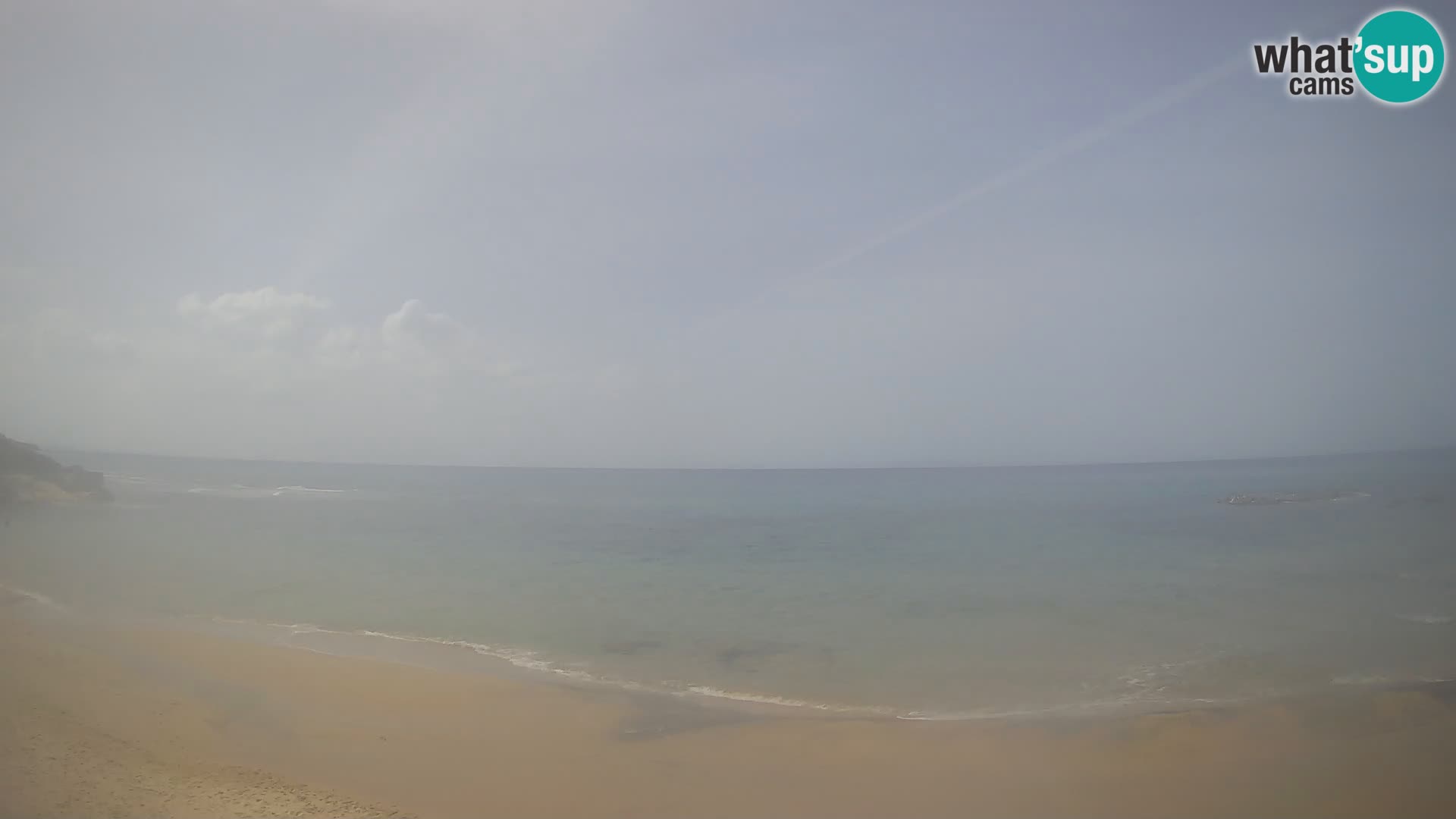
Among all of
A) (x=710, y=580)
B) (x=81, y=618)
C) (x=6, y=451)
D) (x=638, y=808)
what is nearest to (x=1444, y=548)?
(x=710, y=580)

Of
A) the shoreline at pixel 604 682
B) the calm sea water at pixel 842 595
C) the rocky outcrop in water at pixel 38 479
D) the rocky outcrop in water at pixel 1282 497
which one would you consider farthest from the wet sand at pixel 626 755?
the rocky outcrop in water at pixel 1282 497

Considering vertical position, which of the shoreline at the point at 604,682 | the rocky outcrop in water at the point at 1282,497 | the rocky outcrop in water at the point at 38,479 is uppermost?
the rocky outcrop in water at the point at 38,479

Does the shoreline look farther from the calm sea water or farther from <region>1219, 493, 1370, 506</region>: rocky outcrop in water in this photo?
<region>1219, 493, 1370, 506</region>: rocky outcrop in water

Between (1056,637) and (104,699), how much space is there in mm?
12768

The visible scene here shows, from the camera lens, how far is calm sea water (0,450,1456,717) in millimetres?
8516

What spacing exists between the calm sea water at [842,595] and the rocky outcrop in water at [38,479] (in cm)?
41

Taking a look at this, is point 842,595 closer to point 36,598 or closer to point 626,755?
point 626,755

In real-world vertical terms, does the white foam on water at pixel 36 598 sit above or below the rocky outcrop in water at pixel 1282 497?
below

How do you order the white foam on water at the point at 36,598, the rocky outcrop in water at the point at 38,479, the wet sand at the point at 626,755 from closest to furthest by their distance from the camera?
the wet sand at the point at 626,755 → the white foam on water at the point at 36,598 → the rocky outcrop in water at the point at 38,479

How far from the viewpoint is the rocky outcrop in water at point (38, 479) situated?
45.9ft

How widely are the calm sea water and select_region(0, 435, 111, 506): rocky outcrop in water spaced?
41 cm

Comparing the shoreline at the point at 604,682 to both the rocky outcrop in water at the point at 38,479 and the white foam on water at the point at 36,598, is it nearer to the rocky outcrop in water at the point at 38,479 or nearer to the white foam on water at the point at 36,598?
the white foam on water at the point at 36,598

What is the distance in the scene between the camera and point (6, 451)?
13805 mm

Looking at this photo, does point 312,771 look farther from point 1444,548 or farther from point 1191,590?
point 1444,548
